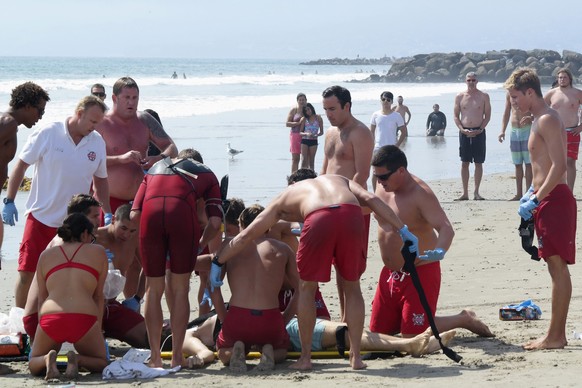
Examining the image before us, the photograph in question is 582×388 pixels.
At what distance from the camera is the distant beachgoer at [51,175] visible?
718cm

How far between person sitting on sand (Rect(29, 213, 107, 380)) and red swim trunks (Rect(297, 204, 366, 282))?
1.26m

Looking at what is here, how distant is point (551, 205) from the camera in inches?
259

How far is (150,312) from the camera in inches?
255

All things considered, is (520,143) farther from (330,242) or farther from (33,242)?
(33,242)

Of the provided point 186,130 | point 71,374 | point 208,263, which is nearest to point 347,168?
point 208,263

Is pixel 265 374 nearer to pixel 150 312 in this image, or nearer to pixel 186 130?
pixel 150 312

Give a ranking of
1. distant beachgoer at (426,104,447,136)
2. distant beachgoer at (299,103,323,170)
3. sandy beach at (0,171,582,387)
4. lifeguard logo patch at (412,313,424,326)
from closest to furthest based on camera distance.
Result: sandy beach at (0,171,582,387)
lifeguard logo patch at (412,313,424,326)
distant beachgoer at (299,103,323,170)
distant beachgoer at (426,104,447,136)

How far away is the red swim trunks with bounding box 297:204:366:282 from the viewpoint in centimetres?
621

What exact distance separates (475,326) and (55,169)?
3172mm

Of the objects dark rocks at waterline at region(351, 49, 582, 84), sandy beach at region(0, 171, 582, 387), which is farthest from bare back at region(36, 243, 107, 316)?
dark rocks at waterline at region(351, 49, 582, 84)

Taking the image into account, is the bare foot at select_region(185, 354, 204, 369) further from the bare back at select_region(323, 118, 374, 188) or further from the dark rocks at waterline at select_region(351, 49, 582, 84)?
the dark rocks at waterline at select_region(351, 49, 582, 84)

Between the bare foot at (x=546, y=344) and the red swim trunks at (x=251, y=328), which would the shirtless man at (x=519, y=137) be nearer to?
the bare foot at (x=546, y=344)

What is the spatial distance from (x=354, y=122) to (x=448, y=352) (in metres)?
2.42

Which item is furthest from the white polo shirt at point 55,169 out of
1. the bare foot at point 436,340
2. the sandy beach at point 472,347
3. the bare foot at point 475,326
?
the bare foot at point 475,326
